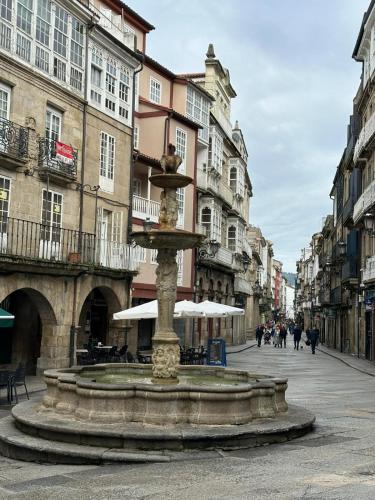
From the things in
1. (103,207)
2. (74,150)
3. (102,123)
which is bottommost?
(103,207)

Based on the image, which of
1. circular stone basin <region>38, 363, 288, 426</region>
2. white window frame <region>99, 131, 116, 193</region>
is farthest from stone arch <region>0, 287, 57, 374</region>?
circular stone basin <region>38, 363, 288, 426</region>

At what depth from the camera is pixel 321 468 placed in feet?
27.0

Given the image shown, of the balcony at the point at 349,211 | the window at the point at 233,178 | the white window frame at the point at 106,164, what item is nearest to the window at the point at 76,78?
the white window frame at the point at 106,164

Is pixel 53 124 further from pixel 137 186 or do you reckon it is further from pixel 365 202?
pixel 365 202

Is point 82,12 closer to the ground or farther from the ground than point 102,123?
farther from the ground

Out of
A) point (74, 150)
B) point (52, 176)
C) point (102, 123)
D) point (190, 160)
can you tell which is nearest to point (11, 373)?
point (52, 176)

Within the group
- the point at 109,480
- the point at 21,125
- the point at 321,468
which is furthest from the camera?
the point at 21,125

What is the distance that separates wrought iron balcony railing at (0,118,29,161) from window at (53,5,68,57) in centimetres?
360

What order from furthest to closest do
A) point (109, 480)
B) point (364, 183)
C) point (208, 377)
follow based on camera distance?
point (364, 183) < point (208, 377) < point (109, 480)

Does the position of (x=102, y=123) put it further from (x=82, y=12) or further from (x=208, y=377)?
(x=208, y=377)

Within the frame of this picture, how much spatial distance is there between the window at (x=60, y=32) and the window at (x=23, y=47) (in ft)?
4.74

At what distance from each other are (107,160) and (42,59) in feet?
16.4

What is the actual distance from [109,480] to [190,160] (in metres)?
26.1

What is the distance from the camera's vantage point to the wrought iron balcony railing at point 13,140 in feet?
61.8
